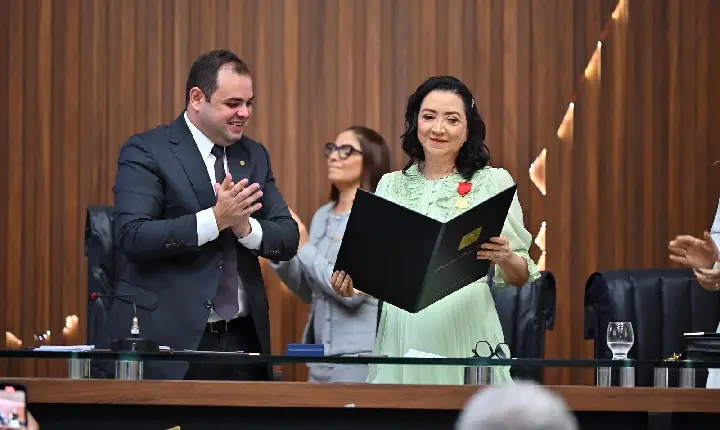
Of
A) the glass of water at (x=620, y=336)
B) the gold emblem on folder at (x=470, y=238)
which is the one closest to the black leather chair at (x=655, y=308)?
the glass of water at (x=620, y=336)

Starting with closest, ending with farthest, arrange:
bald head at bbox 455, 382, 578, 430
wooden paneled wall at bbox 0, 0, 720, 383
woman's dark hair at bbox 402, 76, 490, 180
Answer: bald head at bbox 455, 382, 578, 430
woman's dark hair at bbox 402, 76, 490, 180
wooden paneled wall at bbox 0, 0, 720, 383

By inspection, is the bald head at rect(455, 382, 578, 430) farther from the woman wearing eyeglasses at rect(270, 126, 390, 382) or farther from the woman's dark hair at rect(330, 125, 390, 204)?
the woman's dark hair at rect(330, 125, 390, 204)

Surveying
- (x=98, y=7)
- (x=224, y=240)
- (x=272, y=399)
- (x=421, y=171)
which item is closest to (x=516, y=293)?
(x=421, y=171)

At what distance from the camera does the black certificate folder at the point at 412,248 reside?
2.74 metres

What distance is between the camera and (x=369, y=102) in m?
5.35

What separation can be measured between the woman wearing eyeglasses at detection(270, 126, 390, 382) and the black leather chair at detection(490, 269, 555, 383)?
1.57 ft

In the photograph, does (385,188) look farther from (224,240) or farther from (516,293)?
(516,293)

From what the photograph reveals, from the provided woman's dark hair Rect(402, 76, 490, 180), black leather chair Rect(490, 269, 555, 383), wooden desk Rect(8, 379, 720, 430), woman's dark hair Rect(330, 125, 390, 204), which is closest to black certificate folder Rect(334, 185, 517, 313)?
woman's dark hair Rect(402, 76, 490, 180)

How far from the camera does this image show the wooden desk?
7.91 ft

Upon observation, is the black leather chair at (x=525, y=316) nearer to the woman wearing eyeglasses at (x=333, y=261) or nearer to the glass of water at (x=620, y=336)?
the woman wearing eyeglasses at (x=333, y=261)

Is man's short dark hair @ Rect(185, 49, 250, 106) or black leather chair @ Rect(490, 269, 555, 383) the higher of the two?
man's short dark hair @ Rect(185, 49, 250, 106)

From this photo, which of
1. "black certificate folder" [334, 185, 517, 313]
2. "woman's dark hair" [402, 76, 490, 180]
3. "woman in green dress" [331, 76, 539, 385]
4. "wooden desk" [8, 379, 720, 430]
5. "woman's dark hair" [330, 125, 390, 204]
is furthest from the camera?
"woman's dark hair" [330, 125, 390, 204]

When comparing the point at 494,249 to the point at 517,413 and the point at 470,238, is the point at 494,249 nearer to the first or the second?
the point at 470,238

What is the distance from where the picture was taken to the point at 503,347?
120 inches
